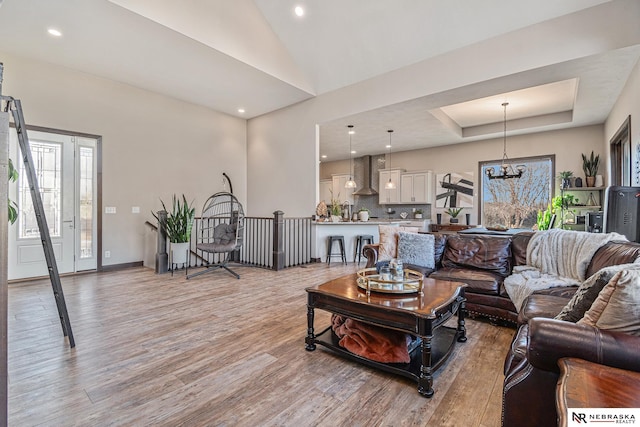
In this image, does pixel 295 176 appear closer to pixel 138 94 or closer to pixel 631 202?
pixel 138 94

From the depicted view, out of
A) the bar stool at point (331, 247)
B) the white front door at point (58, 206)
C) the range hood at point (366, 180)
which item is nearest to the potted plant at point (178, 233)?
the white front door at point (58, 206)

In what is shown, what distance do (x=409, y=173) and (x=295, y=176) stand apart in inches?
148

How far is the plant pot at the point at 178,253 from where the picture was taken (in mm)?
5160

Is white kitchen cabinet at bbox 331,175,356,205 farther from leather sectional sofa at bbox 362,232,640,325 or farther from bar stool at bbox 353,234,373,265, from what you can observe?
leather sectional sofa at bbox 362,232,640,325

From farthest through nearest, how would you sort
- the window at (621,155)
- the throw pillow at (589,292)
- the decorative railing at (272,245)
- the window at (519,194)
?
the window at (519,194) → the decorative railing at (272,245) → the window at (621,155) → the throw pillow at (589,292)

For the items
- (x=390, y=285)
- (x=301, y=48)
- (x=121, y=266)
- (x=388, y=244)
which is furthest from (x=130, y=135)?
(x=390, y=285)

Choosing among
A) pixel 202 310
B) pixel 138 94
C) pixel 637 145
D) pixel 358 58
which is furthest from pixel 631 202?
pixel 138 94

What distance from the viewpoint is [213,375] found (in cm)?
208

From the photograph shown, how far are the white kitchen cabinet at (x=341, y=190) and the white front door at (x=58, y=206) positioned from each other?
6939 mm

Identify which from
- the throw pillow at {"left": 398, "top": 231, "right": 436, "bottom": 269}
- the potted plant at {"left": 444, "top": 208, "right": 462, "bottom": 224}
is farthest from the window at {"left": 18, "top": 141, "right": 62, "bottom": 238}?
the potted plant at {"left": 444, "top": 208, "right": 462, "bottom": 224}

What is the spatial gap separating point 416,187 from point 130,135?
6.90 m

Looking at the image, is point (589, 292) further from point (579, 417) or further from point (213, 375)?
point (213, 375)

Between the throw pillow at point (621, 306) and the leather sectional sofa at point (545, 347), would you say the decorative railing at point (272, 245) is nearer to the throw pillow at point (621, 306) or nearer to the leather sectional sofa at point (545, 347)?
the leather sectional sofa at point (545, 347)

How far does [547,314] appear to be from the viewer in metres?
1.97
